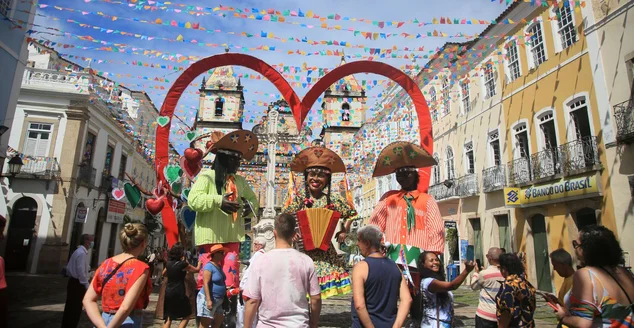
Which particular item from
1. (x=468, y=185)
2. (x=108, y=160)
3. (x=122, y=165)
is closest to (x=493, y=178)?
(x=468, y=185)

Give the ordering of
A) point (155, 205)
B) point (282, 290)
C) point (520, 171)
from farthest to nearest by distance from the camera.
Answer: point (520, 171)
point (155, 205)
point (282, 290)

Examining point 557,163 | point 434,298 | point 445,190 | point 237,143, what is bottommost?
point 434,298

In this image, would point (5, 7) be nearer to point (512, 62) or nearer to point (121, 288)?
point (121, 288)

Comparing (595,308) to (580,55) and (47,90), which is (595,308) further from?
Answer: (47,90)

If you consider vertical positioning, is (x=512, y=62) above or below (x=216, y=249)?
above

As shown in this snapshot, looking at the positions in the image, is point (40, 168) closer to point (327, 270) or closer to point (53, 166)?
point (53, 166)

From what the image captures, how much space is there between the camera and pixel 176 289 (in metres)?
5.52

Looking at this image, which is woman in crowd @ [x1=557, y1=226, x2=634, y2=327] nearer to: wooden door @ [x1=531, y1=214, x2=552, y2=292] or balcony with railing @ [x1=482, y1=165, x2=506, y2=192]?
wooden door @ [x1=531, y1=214, x2=552, y2=292]

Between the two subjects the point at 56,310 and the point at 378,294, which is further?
the point at 56,310

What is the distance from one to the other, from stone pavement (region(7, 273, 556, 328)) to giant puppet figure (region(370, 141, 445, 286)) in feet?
8.95

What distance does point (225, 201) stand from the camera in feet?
13.8

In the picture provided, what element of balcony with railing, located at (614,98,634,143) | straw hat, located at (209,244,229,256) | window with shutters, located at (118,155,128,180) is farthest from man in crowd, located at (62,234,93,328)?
window with shutters, located at (118,155,128,180)

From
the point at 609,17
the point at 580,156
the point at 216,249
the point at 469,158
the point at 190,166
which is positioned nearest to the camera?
the point at 216,249

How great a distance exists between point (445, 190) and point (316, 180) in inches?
553
